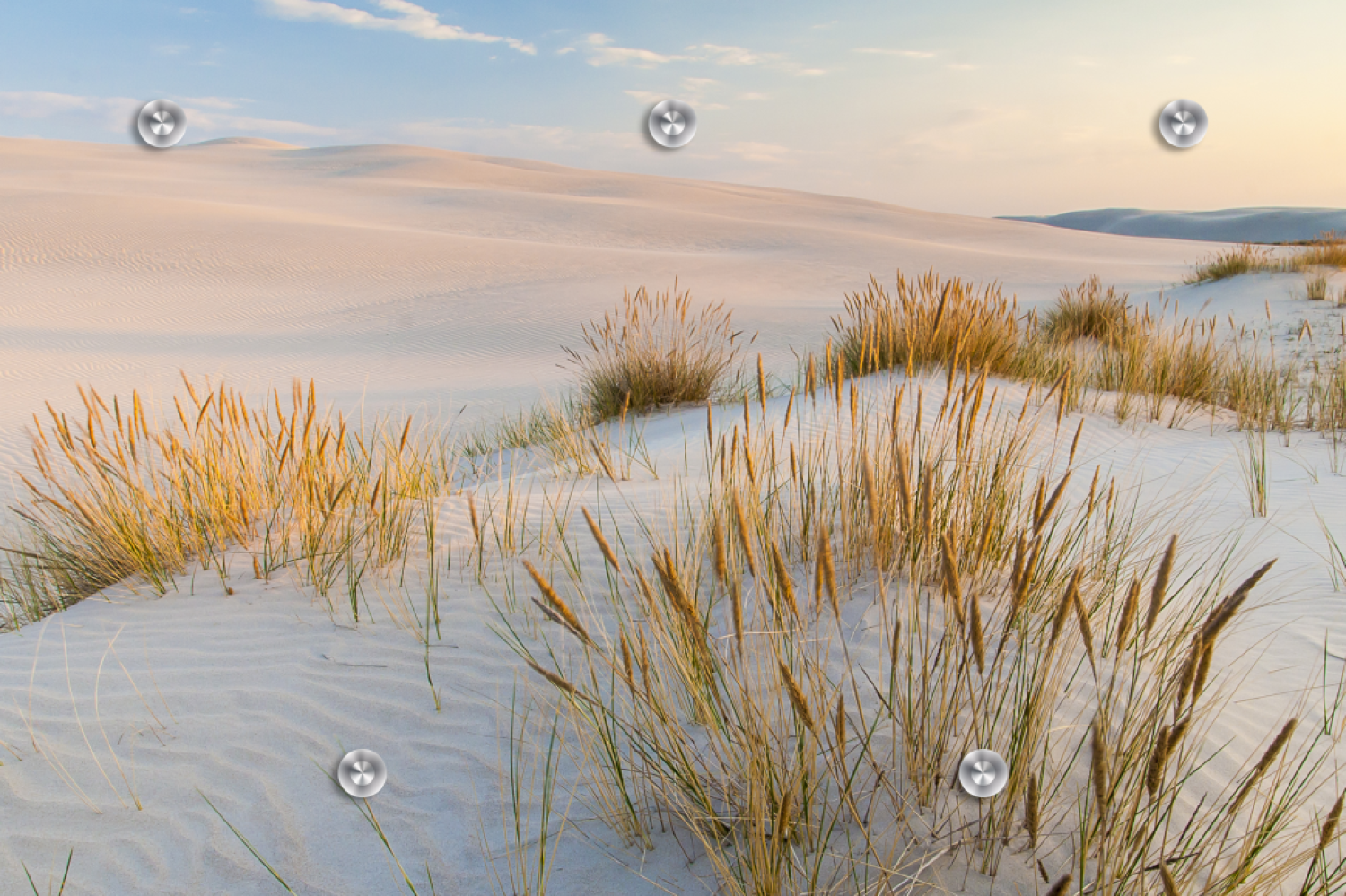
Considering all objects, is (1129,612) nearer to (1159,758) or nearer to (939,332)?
(1159,758)

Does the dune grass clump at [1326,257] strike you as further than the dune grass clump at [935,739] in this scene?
Yes

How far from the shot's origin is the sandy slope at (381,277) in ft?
36.9

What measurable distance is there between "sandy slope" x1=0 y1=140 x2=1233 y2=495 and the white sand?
11 centimetres

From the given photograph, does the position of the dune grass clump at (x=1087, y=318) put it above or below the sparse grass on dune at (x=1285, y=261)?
below

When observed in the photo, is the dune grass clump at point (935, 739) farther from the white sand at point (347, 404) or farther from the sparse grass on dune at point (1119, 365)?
the sparse grass on dune at point (1119, 365)

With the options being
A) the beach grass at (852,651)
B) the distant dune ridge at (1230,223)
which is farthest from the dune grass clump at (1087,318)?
the distant dune ridge at (1230,223)

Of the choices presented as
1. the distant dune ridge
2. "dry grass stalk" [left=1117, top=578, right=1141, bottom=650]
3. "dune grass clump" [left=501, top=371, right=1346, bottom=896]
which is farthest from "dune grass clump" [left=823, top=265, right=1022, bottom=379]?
the distant dune ridge

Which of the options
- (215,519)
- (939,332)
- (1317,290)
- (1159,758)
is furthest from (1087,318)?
(1159,758)

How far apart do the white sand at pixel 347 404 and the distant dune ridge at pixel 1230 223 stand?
56.4 m

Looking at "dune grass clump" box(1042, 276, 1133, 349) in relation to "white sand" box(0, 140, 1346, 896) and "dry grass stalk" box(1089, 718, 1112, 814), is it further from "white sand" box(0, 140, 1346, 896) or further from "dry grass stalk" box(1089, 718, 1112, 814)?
"dry grass stalk" box(1089, 718, 1112, 814)

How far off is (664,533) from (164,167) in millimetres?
56501

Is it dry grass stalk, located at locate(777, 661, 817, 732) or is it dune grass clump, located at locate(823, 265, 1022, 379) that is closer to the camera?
dry grass stalk, located at locate(777, 661, 817, 732)

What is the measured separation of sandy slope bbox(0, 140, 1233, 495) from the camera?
11242 millimetres

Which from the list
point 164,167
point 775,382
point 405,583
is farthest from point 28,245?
point 164,167
